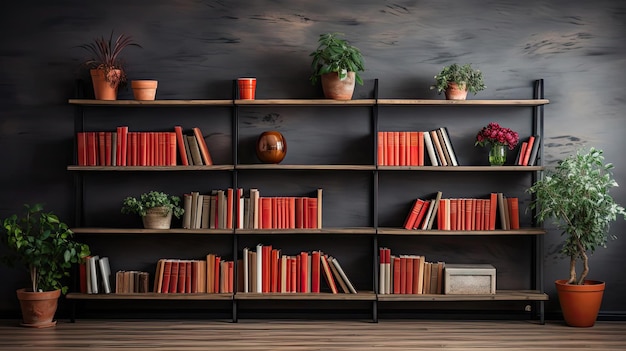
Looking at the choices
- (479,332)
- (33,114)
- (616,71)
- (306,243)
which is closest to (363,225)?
(306,243)

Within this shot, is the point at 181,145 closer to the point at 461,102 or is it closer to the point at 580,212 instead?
the point at 461,102

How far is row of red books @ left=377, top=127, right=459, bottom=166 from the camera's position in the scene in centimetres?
597

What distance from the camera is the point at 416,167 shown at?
590cm

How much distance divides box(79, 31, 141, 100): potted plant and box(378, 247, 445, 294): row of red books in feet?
7.97

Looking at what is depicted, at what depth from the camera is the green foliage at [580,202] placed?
562 cm

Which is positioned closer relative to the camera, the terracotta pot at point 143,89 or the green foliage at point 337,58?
the green foliage at point 337,58

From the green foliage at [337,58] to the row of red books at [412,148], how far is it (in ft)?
1.66

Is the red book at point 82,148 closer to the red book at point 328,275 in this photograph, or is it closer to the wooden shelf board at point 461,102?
the red book at point 328,275

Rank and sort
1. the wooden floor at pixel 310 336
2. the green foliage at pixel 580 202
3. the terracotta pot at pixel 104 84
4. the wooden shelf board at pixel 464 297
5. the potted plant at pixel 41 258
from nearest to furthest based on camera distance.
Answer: the wooden floor at pixel 310 336 < the green foliage at pixel 580 202 < the potted plant at pixel 41 258 < the wooden shelf board at pixel 464 297 < the terracotta pot at pixel 104 84

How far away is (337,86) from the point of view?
5.90 metres

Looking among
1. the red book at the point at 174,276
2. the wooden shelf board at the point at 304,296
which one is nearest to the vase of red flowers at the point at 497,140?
the wooden shelf board at the point at 304,296

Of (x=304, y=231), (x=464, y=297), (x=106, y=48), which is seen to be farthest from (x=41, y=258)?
(x=464, y=297)

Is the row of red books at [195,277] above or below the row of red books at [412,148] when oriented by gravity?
below

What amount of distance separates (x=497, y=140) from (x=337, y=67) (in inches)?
52.7
